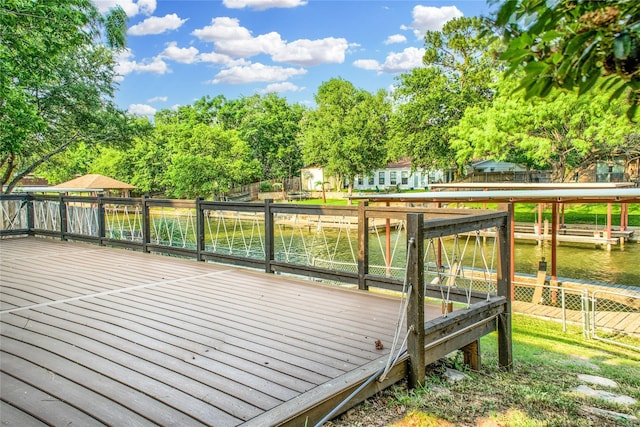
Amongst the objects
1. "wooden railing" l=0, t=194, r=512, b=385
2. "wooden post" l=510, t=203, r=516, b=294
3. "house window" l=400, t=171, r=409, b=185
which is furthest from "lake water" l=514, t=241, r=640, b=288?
"house window" l=400, t=171, r=409, b=185

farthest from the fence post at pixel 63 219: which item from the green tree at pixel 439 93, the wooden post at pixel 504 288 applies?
the green tree at pixel 439 93

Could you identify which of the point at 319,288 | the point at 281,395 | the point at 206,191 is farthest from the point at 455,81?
the point at 281,395

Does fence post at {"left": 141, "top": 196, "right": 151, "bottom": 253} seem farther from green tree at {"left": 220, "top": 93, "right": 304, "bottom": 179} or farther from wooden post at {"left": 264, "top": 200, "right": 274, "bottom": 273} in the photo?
green tree at {"left": 220, "top": 93, "right": 304, "bottom": 179}

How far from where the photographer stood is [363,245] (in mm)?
4551

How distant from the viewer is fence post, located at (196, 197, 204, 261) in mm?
6137

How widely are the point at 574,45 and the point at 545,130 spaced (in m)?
20.7

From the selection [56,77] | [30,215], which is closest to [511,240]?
[30,215]

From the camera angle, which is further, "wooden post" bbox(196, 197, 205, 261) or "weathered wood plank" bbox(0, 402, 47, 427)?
"wooden post" bbox(196, 197, 205, 261)

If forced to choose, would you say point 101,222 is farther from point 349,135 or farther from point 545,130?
point 349,135

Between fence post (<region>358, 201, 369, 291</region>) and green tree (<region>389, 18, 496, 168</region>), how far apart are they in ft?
67.5

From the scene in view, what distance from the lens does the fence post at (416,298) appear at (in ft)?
9.35

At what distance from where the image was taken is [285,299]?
4398mm

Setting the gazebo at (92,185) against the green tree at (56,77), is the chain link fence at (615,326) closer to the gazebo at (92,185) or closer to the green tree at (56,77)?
the green tree at (56,77)

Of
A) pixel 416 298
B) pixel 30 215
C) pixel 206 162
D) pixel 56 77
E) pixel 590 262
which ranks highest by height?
pixel 56 77
